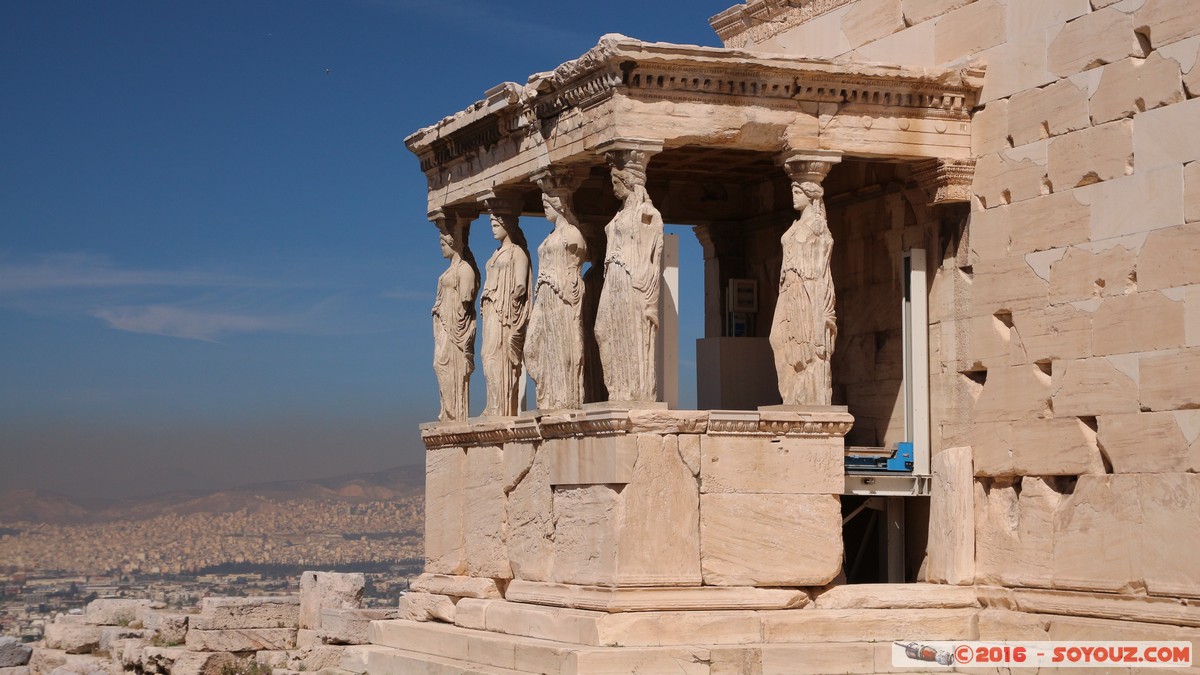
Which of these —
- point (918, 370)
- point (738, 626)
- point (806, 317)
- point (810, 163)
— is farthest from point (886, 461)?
point (810, 163)

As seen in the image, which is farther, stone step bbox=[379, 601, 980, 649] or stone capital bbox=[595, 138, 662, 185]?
stone capital bbox=[595, 138, 662, 185]

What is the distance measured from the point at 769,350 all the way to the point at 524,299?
2.46 m

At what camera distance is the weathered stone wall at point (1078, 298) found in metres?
13.4

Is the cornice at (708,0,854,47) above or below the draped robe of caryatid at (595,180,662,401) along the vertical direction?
above

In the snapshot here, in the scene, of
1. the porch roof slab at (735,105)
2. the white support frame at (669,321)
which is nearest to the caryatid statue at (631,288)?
the porch roof slab at (735,105)

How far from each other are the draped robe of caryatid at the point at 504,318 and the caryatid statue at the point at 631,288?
7.56 ft

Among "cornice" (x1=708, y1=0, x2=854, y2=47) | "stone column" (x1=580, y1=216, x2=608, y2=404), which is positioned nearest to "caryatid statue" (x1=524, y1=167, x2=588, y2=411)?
"stone column" (x1=580, y1=216, x2=608, y2=404)

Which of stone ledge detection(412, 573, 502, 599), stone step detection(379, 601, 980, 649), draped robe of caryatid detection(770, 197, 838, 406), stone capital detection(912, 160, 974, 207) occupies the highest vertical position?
stone capital detection(912, 160, 974, 207)

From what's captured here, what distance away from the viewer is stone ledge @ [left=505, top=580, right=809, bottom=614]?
14.2m

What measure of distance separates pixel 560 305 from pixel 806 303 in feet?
6.46

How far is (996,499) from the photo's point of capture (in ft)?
49.6

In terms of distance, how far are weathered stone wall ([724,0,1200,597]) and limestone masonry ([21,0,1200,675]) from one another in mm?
23

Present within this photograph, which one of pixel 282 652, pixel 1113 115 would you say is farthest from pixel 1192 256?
pixel 282 652

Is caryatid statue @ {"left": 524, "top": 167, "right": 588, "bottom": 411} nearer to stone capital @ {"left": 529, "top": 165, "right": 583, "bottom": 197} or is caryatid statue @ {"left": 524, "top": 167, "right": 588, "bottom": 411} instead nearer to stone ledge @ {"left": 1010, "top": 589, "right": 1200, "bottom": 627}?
stone capital @ {"left": 529, "top": 165, "right": 583, "bottom": 197}
